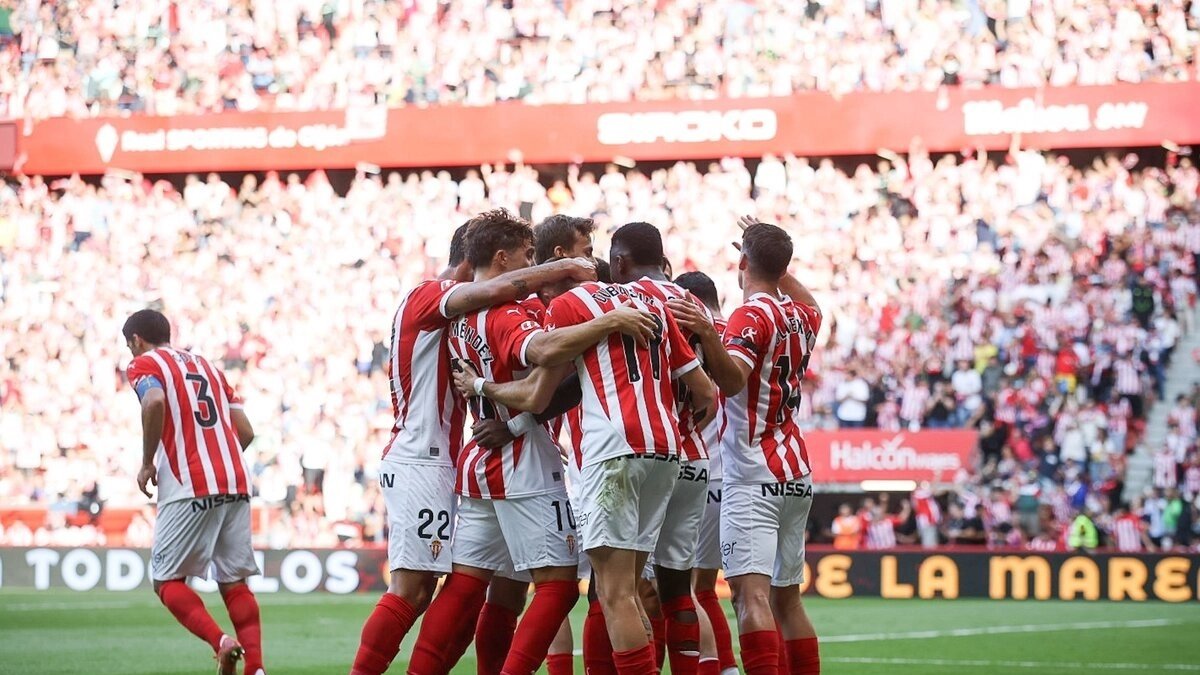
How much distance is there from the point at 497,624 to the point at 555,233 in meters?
1.83

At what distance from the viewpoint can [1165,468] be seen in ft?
70.8

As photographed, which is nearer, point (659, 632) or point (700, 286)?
point (659, 632)

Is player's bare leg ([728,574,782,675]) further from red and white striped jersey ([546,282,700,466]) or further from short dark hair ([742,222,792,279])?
short dark hair ([742,222,792,279])

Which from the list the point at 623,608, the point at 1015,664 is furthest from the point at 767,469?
the point at 1015,664

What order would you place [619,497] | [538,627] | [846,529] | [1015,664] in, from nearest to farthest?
[619,497], [538,627], [1015,664], [846,529]

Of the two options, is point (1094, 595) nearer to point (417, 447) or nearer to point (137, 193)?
point (417, 447)

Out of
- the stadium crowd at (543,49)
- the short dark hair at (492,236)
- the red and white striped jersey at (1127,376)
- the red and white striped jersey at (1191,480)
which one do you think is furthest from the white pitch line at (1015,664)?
the stadium crowd at (543,49)

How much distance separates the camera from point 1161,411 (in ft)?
76.7

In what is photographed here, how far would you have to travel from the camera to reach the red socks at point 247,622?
9000mm

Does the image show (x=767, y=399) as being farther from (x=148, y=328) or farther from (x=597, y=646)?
(x=148, y=328)

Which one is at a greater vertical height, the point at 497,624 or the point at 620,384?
the point at 620,384

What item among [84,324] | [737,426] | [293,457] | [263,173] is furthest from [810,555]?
[263,173]

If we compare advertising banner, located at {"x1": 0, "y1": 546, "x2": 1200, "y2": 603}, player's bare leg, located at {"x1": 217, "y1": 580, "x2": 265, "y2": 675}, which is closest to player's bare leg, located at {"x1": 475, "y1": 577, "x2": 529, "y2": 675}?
player's bare leg, located at {"x1": 217, "y1": 580, "x2": 265, "y2": 675}

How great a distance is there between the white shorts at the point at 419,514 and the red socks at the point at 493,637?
0.34 metres
